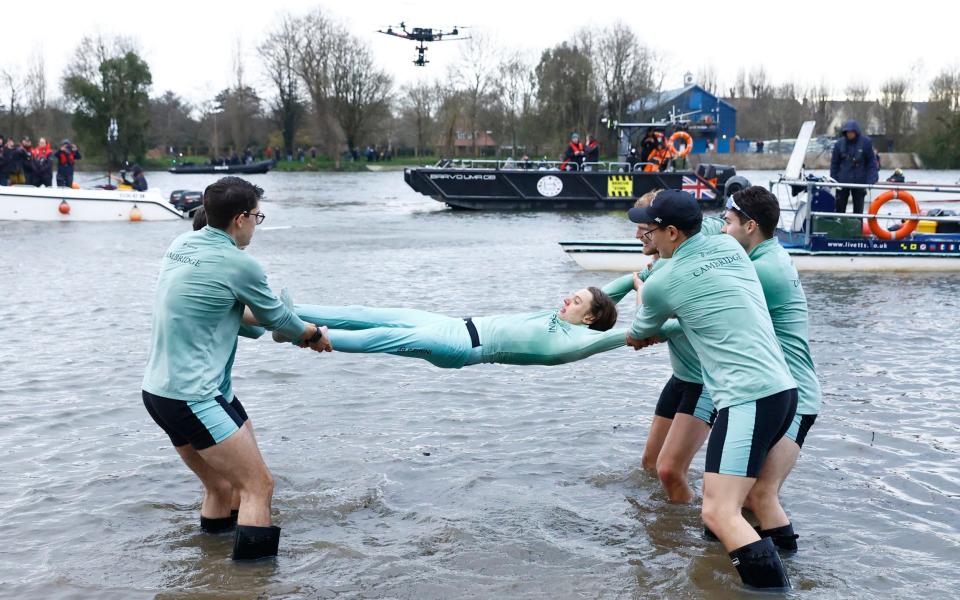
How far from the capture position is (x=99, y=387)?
995cm

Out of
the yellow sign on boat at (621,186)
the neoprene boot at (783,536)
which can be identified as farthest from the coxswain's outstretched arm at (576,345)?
the yellow sign on boat at (621,186)

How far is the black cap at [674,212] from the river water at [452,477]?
2031mm

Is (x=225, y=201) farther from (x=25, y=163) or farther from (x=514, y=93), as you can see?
(x=514, y=93)

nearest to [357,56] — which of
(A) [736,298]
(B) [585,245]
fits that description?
(B) [585,245]

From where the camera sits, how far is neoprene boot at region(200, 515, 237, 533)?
19.8ft

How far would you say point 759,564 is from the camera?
4836 mm

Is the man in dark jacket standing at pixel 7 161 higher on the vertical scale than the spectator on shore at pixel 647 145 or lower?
lower

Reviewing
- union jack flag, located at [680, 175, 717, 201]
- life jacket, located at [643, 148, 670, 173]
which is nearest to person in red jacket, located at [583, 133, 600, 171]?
life jacket, located at [643, 148, 670, 173]

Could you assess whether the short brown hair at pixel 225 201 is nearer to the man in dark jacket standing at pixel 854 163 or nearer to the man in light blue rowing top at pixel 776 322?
the man in light blue rowing top at pixel 776 322

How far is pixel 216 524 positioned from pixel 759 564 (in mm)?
3244

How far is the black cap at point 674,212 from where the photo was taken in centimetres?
491

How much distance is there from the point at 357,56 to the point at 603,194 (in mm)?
60154

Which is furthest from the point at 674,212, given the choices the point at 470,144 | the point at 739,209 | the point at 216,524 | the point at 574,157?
the point at 470,144

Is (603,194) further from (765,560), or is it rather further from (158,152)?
(158,152)
